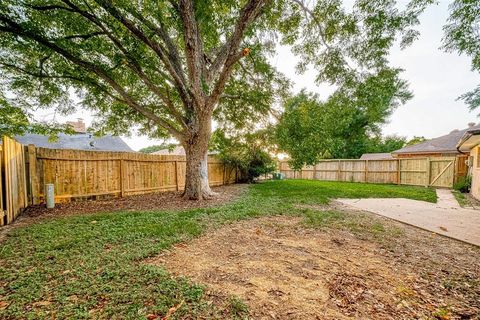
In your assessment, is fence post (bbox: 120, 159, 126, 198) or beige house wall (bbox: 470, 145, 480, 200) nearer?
fence post (bbox: 120, 159, 126, 198)

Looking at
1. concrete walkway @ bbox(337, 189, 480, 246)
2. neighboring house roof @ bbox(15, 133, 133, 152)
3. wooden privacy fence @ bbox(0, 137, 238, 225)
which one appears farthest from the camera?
neighboring house roof @ bbox(15, 133, 133, 152)

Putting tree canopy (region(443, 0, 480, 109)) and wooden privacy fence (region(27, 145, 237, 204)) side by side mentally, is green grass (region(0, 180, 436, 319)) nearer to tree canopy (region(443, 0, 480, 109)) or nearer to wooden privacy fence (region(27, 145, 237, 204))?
wooden privacy fence (region(27, 145, 237, 204))

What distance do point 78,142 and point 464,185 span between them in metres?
24.0

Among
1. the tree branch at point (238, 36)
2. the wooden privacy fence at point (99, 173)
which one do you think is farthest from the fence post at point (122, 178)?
the tree branch at point (238, 36)

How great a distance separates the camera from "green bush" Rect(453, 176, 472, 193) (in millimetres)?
8938

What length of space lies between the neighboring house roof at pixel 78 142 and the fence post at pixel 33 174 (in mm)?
10571

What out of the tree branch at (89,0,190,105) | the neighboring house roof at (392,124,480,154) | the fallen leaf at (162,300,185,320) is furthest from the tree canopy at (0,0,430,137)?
the neighboring house roof at (392,124,480,154)

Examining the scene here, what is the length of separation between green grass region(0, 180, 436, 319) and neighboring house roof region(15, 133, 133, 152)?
14.1 m

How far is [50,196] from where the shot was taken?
17.4ft

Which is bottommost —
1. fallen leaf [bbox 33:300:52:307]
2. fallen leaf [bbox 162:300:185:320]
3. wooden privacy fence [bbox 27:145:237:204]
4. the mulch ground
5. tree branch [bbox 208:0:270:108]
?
the mulch ground

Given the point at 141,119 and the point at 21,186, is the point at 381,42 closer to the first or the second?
the point at 141,119

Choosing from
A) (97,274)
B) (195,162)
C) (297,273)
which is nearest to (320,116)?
(195,162)

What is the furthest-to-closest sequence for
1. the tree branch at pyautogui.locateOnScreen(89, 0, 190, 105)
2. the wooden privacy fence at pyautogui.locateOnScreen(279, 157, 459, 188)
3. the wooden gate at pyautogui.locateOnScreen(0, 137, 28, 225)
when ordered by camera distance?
the wooden privacy fence at pyautogui.locateOnScreen(279, 157, 459, 188) < the tree branch at pyautogui.locateOnScreen(89, 0, 190, 105) < the wooden gate at pyautogui.locateOnScreen(0, 137, 28, 225)

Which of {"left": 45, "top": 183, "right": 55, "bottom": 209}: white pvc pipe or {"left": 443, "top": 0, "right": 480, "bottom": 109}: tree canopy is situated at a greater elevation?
{"left": 443, "top": 0, "right": 480, "bottom": 109}: tree canopy
